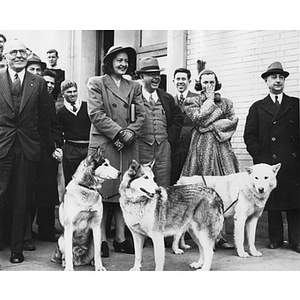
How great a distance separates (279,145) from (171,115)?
55.1 inches

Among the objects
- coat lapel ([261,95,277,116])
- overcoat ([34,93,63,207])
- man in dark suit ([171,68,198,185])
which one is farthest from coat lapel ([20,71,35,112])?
coat lapel ([261,95,277,116])

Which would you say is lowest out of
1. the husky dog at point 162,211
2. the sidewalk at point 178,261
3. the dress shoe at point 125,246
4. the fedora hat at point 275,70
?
→ the sidewalk at point 178,261

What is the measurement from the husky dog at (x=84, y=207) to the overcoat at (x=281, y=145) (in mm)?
2056

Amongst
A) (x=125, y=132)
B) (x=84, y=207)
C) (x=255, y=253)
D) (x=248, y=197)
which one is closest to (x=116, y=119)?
(x=125, y=132)

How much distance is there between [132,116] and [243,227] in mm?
1832

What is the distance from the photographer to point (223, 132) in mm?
5527

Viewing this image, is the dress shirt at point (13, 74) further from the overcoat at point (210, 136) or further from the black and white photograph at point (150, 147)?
the overcoat at point (210, 136)

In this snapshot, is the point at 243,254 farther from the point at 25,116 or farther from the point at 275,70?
the point at 25,116

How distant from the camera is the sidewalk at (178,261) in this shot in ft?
15.3

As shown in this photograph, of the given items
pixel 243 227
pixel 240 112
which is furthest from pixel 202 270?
pixel 240 112

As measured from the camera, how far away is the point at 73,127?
549 cm

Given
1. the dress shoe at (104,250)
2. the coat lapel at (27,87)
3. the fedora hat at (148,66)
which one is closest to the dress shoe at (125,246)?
the dress shoe at (104,250)

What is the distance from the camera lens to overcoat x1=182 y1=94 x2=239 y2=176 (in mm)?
5496

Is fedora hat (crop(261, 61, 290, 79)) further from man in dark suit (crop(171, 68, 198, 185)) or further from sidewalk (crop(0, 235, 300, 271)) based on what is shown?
sidewalk (crop(0, 235, 300, 271))
